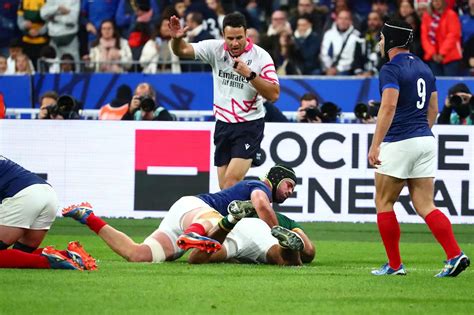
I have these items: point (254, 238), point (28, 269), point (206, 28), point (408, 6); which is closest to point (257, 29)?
point (206, 28)

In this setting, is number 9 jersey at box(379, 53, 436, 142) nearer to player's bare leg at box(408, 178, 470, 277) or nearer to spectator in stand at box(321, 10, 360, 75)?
player's bare leg at box(408, 178, 470, 277)

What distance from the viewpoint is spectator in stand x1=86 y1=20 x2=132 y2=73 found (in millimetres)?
22984

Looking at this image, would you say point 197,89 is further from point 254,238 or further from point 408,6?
point 254,238

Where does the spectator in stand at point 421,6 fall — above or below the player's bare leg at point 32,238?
above

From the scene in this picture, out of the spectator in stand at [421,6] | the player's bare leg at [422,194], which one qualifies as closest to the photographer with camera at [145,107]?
the spectator in stand at [421,6]

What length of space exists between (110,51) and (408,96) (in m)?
12.7

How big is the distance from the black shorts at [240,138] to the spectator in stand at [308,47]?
811 centimetres

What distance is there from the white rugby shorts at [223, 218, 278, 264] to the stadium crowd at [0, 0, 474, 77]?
31.6ft

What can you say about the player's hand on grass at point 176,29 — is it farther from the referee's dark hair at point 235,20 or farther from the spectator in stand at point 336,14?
the spectator in stand at point 336,14

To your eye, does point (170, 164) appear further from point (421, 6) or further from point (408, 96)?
point (408, 96)

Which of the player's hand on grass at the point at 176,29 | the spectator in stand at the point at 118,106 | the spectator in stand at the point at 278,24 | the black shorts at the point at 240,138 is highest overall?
the player's hand on grass at the point at 176,29

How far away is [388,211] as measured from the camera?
36.3ft

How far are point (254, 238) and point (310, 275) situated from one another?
132 centimetres

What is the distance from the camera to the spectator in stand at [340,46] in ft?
71.9
